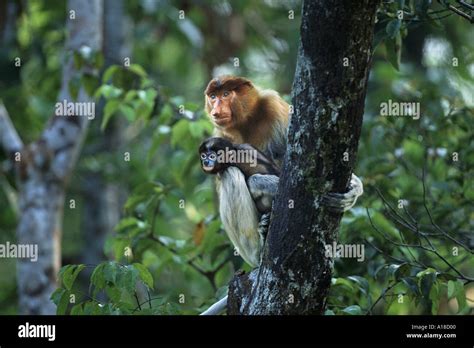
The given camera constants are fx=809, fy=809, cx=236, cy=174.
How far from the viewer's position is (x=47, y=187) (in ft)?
29.8

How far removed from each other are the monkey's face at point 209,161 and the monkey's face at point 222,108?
0.52 meters

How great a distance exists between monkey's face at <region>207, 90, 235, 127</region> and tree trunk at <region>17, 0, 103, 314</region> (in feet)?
7.97

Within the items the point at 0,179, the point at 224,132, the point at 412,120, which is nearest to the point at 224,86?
the point at 224,132

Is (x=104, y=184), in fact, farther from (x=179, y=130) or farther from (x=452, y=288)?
(x=452, y=288)

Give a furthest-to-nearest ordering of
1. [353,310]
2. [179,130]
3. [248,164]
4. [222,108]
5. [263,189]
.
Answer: [179,130] < [222,108] < [248,164] < [263,189] < [353,310]

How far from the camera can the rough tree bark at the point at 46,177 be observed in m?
8.88

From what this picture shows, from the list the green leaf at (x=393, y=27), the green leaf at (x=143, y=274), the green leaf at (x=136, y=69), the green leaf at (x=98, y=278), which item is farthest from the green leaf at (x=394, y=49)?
the green leaf at (x=136, y=69)

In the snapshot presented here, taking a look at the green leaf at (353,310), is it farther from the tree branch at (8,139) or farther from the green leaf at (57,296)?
the tree branch at (8,139)

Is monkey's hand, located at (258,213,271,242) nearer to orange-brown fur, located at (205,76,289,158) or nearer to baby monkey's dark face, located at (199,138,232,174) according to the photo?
baby monkey's dark face, located at (199,138,232,174)

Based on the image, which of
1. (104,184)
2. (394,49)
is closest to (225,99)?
(394,49)

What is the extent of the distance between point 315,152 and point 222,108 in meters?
2.25

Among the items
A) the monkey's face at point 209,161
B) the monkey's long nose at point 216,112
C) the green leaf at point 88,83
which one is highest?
Result: the green leaf at point 88,83
